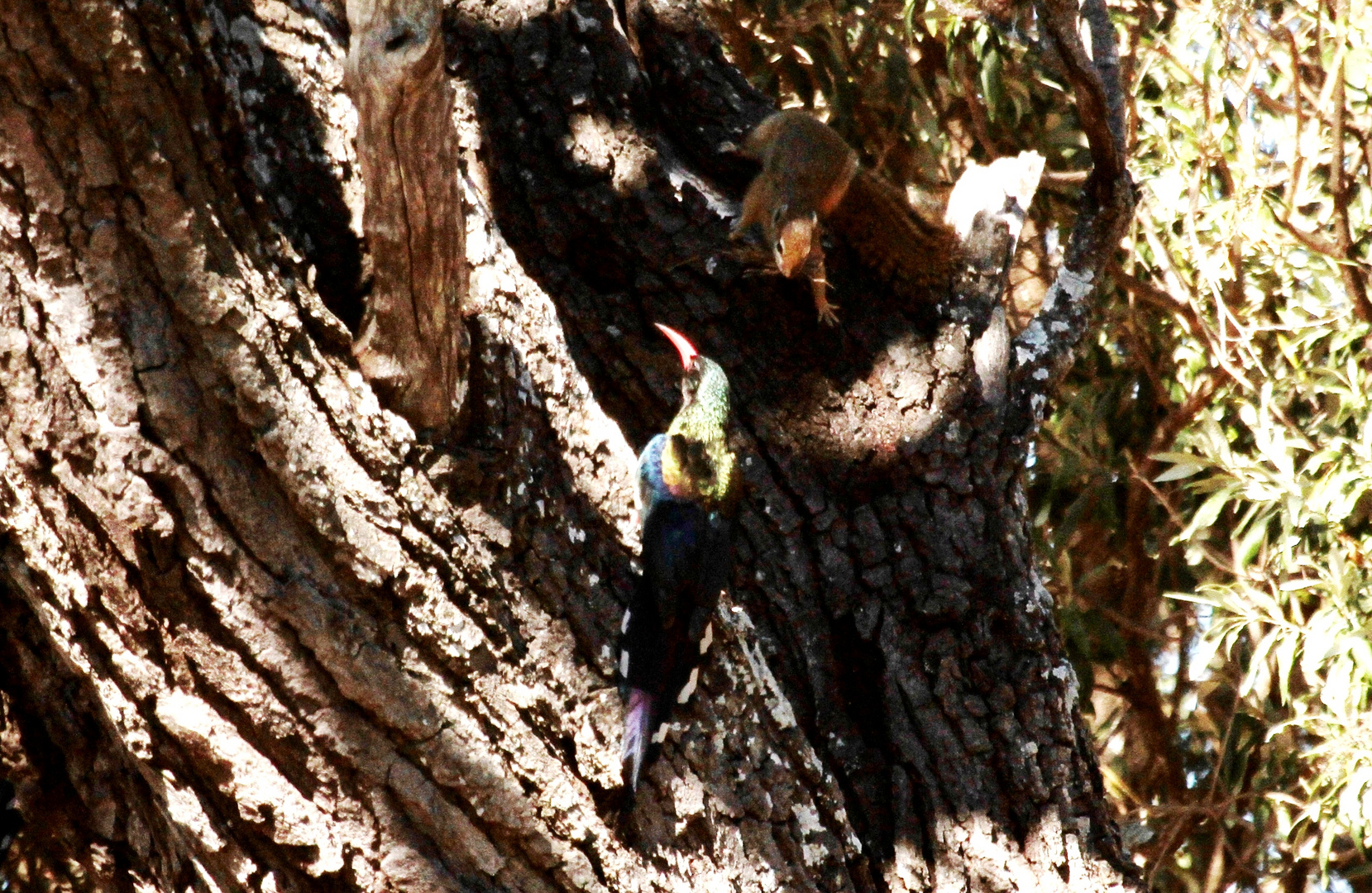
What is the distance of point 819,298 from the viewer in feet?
9.77

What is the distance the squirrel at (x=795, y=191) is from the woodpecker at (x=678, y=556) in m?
0.31

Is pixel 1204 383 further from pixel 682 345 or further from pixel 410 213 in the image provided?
pixel 410 213

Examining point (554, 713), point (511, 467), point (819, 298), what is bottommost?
point (554, 713)

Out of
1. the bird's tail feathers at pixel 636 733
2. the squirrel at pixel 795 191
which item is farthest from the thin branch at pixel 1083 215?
the bird's tail feathers at pixel 636 733

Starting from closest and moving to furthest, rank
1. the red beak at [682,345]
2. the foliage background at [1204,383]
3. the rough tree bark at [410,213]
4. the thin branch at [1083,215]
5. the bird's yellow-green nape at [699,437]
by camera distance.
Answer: the rough tree bark at [410,213]
the bird's yellow-green nape at [699,437]
the red beak at [682,345]
the thin branch at [1083,215]
the foliage background at [1204,383]

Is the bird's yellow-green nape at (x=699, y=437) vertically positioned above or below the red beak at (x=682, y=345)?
below

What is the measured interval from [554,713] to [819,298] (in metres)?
1.21

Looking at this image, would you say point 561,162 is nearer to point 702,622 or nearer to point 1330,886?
point 702,622

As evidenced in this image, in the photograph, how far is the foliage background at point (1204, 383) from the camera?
13.1 ft

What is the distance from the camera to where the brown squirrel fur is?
298 centimetres

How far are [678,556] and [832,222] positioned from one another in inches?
44.5

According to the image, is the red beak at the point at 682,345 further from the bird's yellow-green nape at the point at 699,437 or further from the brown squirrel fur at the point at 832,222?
the brown squirrel fur at the point at 832,222

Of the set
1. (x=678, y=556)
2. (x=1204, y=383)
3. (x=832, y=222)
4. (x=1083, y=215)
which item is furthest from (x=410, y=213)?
(x=1204, y=383)

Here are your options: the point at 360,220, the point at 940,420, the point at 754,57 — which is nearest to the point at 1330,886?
the point at 940,420
